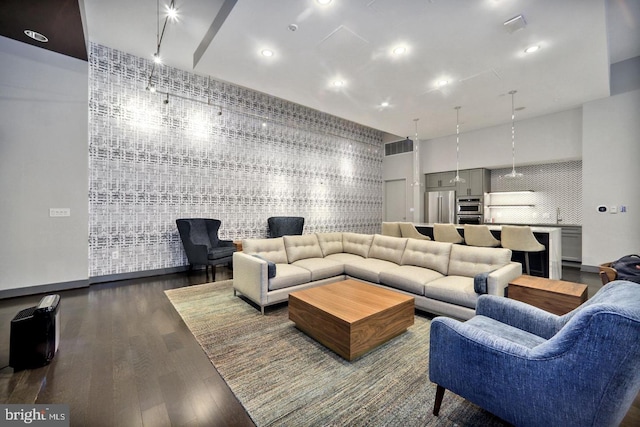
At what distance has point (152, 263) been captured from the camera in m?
4.89

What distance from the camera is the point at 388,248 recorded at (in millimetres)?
4227

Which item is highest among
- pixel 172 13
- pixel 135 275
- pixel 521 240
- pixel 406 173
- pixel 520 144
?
pixel 172 13

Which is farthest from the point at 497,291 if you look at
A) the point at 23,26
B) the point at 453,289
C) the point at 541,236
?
the point at 23,26

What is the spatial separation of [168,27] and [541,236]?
6854 millimetres

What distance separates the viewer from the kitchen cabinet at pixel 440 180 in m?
7.66

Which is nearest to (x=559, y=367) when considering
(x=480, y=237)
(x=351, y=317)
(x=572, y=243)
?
(x=351, y=317)

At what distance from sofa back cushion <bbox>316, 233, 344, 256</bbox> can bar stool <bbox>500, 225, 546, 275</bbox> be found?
282 centimetres

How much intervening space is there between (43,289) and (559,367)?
5834 mm

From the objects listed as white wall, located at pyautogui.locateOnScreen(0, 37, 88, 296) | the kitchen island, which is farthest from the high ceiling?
the kitchen island

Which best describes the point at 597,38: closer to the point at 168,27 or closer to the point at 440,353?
the point at 440,353

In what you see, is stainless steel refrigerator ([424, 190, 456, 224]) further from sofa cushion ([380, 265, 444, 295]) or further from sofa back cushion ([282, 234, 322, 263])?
sofa back cushion ([282, 234, 322, 263])

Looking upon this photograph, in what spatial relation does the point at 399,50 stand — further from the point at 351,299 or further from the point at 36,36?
the point at 36,36

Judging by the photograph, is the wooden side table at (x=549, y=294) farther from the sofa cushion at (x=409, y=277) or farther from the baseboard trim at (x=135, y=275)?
the baseboard trim at (x=135, y=275)

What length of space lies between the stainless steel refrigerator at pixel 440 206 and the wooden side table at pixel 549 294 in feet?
16.4
